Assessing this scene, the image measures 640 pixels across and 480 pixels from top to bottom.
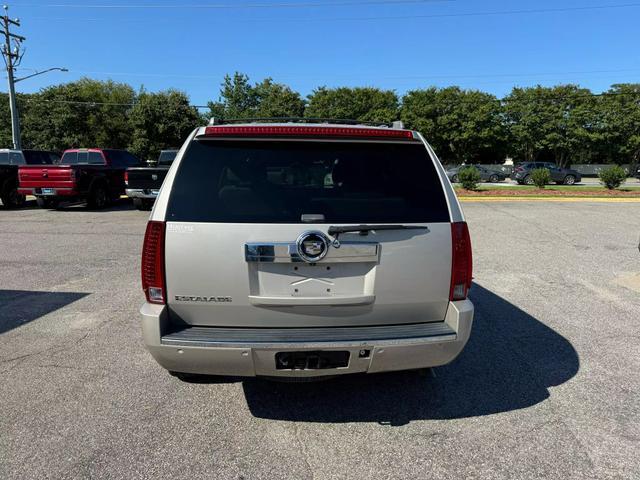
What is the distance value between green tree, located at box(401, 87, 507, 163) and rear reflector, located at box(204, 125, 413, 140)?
45278 millimetres

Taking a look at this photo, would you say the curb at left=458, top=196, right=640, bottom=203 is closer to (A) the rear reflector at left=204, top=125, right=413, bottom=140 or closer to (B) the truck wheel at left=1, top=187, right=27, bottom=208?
(A) the rear reflector at left=204, top=125, right=413, bottom=140

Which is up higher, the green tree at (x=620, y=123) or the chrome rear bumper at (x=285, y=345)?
the green tree at (x=620, y=123)

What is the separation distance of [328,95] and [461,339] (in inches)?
2101

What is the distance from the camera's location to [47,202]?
15781 millimetres

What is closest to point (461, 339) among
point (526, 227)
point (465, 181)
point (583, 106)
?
point (526, 227)

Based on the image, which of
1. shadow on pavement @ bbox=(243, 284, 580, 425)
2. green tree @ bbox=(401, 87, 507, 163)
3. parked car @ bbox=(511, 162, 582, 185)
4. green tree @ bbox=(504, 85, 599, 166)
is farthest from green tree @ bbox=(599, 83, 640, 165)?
shadow on pavement @ bbox=(243, 284, 580, 425)

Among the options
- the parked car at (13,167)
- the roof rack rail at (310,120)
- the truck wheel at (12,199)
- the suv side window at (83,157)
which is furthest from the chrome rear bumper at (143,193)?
the roof rack rail at (310,120)

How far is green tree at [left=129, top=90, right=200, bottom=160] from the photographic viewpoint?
39.4 m

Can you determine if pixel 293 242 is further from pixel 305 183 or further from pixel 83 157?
pixel 83 157

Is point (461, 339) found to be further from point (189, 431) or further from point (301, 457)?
point (189, 431)

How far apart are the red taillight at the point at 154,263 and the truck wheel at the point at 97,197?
1393cm

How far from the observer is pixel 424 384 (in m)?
3.50

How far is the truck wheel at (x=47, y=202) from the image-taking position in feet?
49.8

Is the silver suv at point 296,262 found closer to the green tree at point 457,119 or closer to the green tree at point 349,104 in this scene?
the green tree at point 457,119
